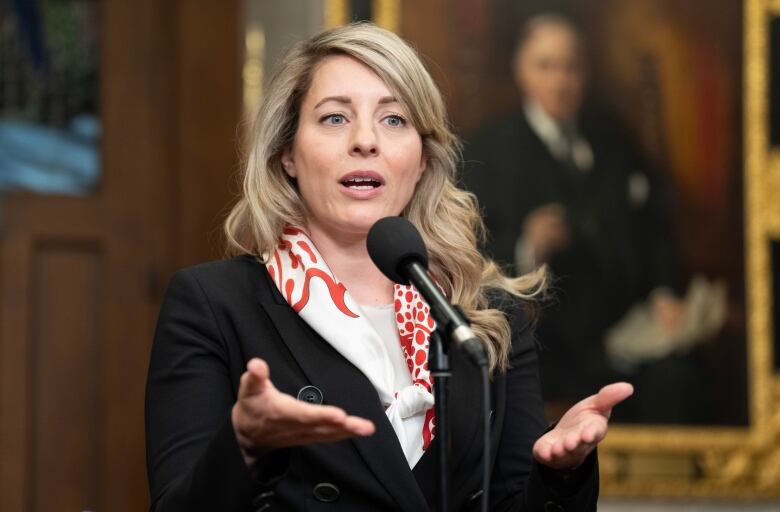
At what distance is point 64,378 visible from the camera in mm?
5195

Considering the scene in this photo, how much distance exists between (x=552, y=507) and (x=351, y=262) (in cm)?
75

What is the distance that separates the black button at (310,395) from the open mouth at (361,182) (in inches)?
18.2

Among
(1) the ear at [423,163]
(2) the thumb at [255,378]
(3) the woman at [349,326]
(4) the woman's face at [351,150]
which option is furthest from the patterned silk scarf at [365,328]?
(2) the thumb at [255,378]

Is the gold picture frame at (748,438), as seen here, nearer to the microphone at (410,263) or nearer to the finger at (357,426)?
the microphone at (410,263)

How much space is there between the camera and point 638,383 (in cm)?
520

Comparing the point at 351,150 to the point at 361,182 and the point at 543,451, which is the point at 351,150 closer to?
the point at 361,182

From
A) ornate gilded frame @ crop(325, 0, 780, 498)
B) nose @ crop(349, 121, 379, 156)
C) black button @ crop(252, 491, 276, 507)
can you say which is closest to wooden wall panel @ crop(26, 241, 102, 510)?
ornate gilded frame @ crop(325, 0, 780, 498)

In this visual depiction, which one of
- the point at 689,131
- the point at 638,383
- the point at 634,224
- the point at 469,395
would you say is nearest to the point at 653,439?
the point at 638,383

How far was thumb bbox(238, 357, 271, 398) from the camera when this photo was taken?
6.34 feet

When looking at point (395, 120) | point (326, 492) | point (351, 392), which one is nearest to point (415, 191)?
point (395, 120)

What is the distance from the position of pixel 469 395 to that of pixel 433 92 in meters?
0.70

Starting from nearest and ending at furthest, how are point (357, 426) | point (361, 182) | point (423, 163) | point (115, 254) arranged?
point (357, 426), point (361, 182), point (423, 163), point (115, 254)

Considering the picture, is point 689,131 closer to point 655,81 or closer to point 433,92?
point 655,81

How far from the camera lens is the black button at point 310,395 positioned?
8.16 feet
